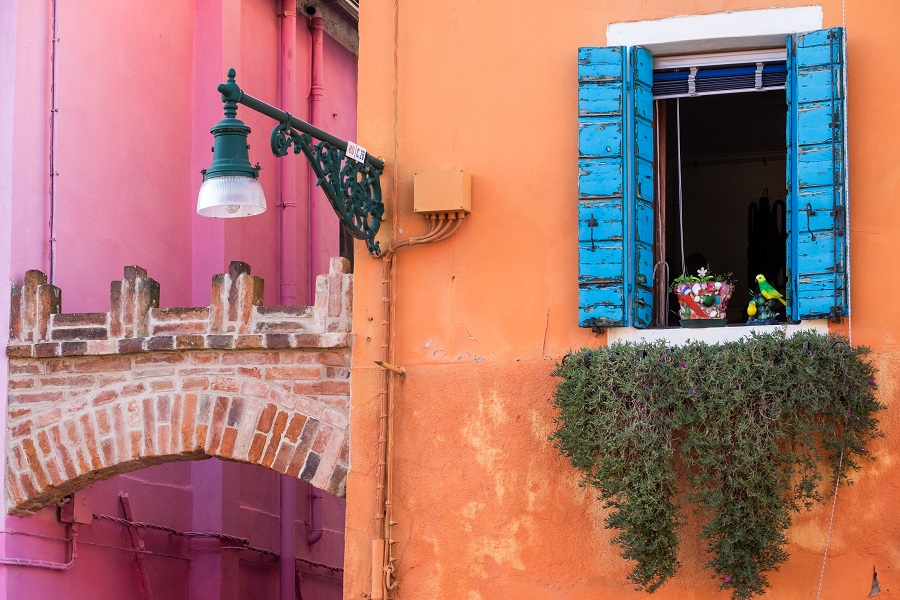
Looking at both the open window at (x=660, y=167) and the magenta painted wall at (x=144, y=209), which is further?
the magenta painted wall at (x=144, y=209)

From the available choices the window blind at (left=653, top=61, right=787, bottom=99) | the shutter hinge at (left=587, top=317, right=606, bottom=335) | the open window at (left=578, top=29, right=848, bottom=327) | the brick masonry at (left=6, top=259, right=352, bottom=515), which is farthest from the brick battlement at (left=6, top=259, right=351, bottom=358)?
the window blind at (left=653, top=61, right=787, bottom=99)

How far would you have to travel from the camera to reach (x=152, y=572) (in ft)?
33.1

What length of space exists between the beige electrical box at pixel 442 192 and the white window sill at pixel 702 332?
1.07m

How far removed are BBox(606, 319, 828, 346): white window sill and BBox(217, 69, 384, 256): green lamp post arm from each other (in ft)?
4.74

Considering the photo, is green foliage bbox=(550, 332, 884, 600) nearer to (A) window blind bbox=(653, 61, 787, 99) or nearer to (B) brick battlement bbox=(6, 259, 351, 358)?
(A) window blind bbox=(653, 61, 787, 99)

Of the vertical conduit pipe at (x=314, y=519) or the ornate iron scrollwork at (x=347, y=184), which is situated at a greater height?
the ornate iron scrollwork at (x=347, y=184)

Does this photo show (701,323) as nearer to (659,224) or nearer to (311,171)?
(659,224)

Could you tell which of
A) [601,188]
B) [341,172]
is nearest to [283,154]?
[341,172]

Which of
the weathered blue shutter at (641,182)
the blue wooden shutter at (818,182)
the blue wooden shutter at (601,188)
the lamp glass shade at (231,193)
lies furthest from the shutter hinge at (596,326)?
the lamp glass shade at (231,193)

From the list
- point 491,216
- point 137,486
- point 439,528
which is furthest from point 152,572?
point 491,216

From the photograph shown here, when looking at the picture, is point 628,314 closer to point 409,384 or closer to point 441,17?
point 409,384

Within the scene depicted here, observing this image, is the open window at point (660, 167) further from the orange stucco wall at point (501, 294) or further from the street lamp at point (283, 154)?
the street lamp at point (283, 154)

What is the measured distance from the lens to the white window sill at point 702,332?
285 inches

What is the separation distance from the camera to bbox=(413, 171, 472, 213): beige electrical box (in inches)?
305
